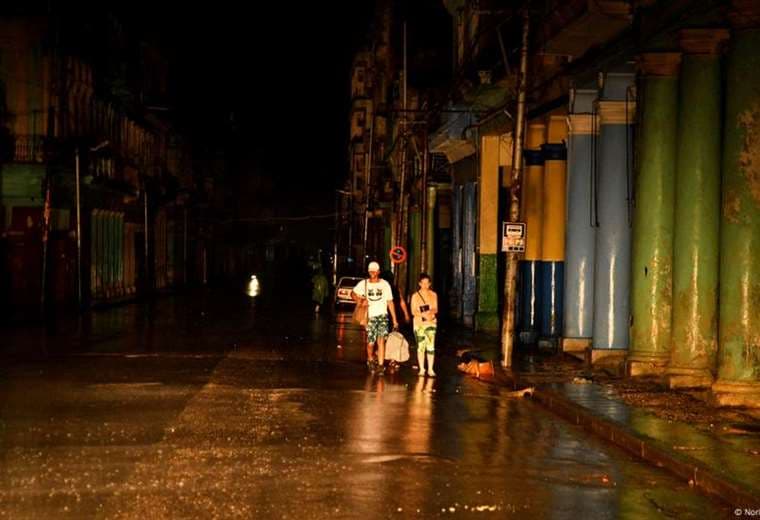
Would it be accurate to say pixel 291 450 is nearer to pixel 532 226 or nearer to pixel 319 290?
pixel 532 226

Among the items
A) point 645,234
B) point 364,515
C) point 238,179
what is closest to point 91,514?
point 364,515

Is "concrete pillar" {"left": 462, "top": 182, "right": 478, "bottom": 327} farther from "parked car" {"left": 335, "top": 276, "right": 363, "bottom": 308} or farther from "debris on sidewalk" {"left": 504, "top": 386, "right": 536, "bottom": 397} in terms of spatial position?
"debris on sidewalk" {"left": 504, "top": 386, "right": 536, "bottom": 397}

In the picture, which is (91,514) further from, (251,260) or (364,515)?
(251,260)

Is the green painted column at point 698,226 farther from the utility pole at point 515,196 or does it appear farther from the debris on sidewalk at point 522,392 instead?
the utility pole at point 515,196

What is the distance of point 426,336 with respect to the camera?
21.8 metres

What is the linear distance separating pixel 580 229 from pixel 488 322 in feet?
32.4

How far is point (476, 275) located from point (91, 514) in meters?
25.9

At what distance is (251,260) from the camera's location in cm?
14688

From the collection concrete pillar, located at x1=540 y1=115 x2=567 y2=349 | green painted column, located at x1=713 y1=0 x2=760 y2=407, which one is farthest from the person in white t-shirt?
green painted column, located at x1=713 y1=0 x2=760 y2=407

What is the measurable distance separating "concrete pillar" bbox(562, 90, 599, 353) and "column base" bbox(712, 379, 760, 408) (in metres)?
7.78

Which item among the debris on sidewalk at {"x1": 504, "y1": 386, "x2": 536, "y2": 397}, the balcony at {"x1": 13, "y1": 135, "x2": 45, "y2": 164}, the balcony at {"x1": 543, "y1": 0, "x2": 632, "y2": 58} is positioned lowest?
the debris on sidewalk at {"x1": 504, "y1": 386, "x2": 536, "y2": 397}

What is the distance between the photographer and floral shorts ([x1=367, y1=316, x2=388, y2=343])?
22.4m

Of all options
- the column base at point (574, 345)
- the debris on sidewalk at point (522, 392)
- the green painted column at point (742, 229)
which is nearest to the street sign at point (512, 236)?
the column base at point (574, 345)

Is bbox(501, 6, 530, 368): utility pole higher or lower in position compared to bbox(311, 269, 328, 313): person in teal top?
higher
